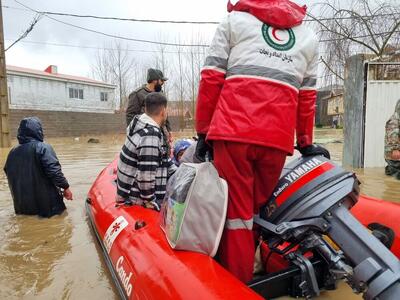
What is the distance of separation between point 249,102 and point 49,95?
109 feet

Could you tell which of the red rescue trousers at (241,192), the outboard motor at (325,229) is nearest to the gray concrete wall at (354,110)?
the outboard motor at (325,229)

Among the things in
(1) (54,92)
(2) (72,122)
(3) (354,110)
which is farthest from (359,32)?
(1) (54,92)

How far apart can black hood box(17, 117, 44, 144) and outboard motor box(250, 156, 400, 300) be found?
3.43 metres

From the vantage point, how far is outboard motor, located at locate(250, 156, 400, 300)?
185cm

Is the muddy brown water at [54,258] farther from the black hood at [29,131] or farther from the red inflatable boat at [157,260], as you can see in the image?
the black hood at [29,131]

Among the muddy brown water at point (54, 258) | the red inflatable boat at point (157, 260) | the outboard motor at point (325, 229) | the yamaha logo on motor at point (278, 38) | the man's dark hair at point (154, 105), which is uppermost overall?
the yamaha logo on motor at point (278, 38)

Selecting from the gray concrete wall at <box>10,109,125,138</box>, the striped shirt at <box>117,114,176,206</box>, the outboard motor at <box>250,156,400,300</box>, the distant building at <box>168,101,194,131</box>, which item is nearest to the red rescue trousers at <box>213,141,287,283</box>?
the outboard motor at <box>250,156,400,300</box>

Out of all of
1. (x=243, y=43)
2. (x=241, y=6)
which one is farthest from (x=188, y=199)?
(x=241, y=6)

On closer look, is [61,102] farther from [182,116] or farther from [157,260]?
[157,260]

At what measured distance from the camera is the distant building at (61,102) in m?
25.4

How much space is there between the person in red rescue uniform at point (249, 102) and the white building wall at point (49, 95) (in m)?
31.6

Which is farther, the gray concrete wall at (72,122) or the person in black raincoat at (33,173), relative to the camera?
the gray concrete wall at (72,122)

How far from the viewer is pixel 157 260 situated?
2176 mm

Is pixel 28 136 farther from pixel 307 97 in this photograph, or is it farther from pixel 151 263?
pixel 307 97
